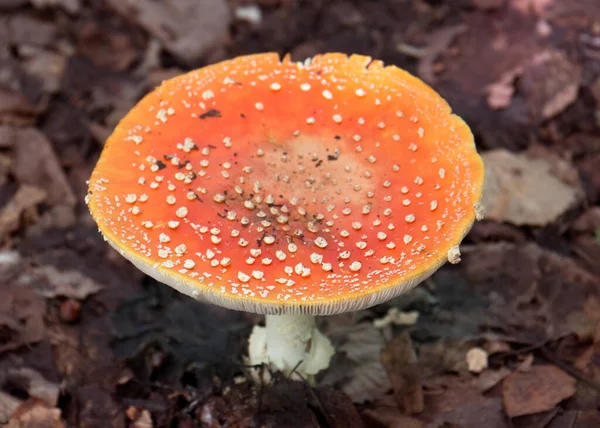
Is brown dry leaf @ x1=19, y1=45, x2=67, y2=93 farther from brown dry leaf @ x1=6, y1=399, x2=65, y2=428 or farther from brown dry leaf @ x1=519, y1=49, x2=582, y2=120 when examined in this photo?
brown dry leaf @ x1=519, y1=49, x2=582, y2=120

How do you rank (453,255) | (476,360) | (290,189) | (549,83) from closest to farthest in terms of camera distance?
1. (453,255)
2. (290,189)
3. (476,360)
4. (549,83)

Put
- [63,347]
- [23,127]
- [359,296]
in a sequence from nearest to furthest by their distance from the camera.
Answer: [359,296] → [63,347] → [23,127]

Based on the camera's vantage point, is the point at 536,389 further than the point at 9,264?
No

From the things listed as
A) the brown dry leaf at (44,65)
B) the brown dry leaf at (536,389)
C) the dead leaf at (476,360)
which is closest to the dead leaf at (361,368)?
the dead leaf at (476,360)

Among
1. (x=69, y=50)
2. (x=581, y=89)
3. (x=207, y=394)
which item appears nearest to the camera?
(x=207, y=394)

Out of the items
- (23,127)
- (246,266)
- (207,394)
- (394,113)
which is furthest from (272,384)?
(23,127)

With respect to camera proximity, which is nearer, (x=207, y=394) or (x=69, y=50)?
(x=207, y=394)

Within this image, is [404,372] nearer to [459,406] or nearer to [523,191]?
[459,406]

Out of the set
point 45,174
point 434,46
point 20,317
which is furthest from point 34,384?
point 434,46

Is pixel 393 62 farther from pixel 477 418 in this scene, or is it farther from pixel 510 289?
pixel 477 418
